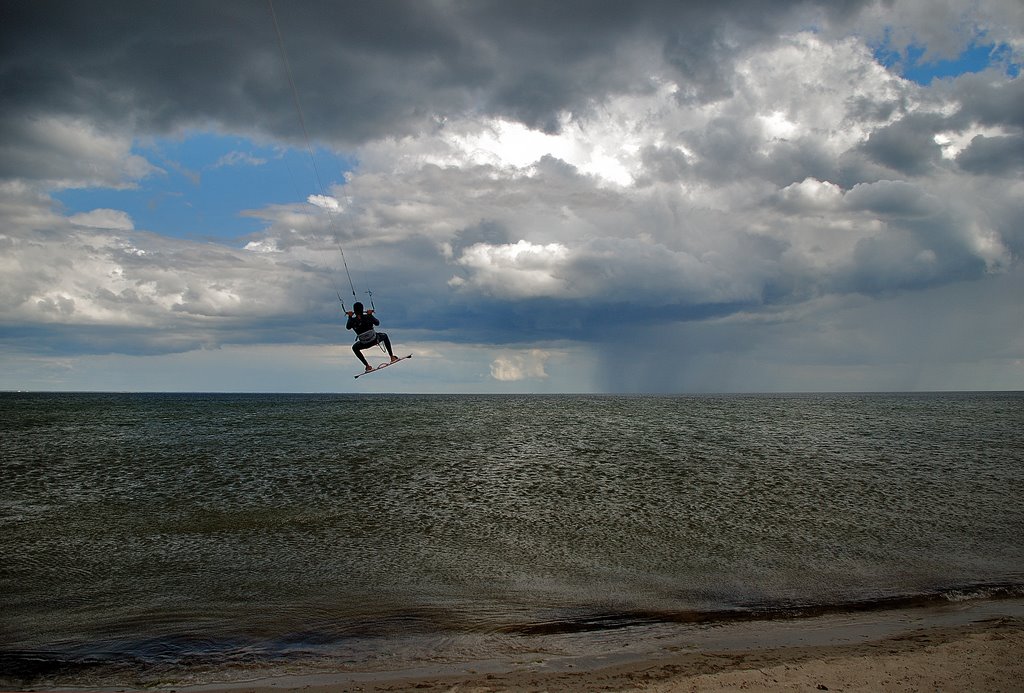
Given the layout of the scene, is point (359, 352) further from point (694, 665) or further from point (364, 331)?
point (694, 665)

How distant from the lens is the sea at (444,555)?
13.2 metres

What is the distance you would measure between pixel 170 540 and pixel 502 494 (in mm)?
14547

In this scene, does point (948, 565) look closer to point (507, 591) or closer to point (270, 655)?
point (507, 591)

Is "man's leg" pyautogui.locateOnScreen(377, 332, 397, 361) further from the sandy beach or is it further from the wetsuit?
the sandy beach

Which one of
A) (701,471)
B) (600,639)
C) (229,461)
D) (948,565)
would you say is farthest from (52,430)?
(948,565)

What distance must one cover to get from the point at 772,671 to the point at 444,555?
36.9 feet

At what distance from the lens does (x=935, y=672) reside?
10594mm

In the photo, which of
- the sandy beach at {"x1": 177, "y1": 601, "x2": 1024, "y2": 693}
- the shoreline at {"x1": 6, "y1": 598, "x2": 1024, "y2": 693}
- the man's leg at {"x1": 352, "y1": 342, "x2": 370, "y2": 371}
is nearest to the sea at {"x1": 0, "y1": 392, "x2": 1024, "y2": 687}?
the shoreline at {"x1": 6, "y1": 598, "x2": 1024, "y2": 693}

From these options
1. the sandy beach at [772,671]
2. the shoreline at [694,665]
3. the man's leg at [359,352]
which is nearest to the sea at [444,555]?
the shoreline at [694,665]

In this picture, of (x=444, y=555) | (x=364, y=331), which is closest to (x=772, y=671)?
(x=444, y=555)

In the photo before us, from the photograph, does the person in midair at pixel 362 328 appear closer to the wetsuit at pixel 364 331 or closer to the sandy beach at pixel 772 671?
the wetsuit at pixel 364 331

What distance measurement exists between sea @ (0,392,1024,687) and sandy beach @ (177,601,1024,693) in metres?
0.89

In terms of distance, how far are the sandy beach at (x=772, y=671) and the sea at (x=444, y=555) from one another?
35.0 inches

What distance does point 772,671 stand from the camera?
10.7 m
